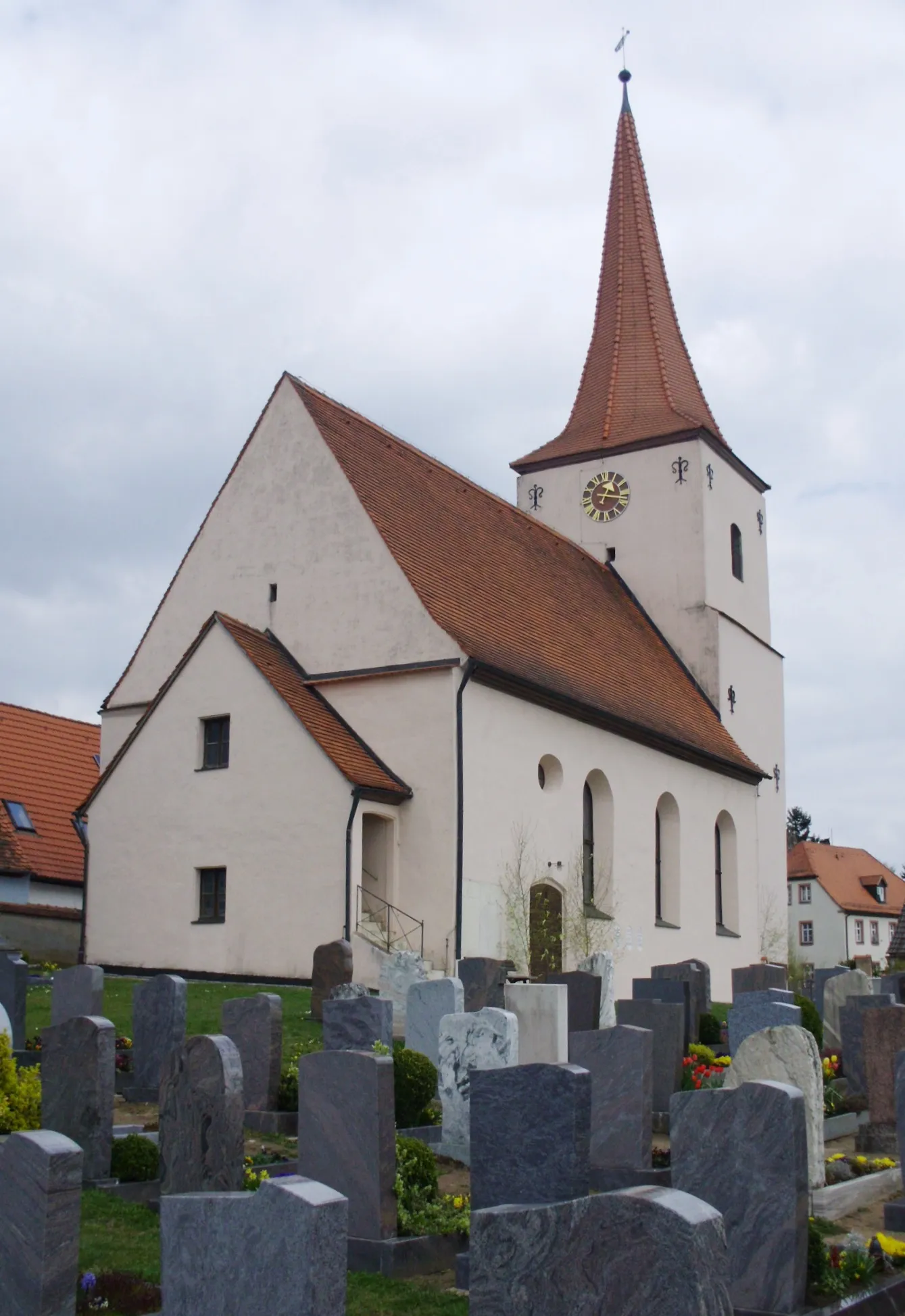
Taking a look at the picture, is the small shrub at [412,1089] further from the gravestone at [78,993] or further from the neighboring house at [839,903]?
the neighboring house at [839,903]

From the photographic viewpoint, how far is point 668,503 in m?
32.0

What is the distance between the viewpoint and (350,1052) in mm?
8359

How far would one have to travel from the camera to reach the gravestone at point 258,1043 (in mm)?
11164

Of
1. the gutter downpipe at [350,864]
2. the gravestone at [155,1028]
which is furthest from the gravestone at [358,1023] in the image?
the gutter downpipe at [350,864]

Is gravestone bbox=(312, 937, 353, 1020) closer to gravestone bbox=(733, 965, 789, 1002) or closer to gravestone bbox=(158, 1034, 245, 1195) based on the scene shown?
gravestone bbox=(733, 965, 789, 1002)

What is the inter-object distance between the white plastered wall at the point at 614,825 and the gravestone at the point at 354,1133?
1230 centimetres

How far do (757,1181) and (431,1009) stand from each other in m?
5.97

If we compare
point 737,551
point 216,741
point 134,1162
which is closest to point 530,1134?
point 134,1162

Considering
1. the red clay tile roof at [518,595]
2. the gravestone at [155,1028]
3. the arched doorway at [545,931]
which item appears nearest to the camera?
the gravestone at [155,1028]

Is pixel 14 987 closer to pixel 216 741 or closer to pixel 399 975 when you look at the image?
pixel 399 975

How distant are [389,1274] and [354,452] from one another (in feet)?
59.8

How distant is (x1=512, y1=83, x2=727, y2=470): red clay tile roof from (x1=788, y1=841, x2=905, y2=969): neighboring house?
34.5m

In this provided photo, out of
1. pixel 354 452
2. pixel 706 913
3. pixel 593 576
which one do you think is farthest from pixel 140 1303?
pixel 593 576

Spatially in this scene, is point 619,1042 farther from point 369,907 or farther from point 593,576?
point 593,576
